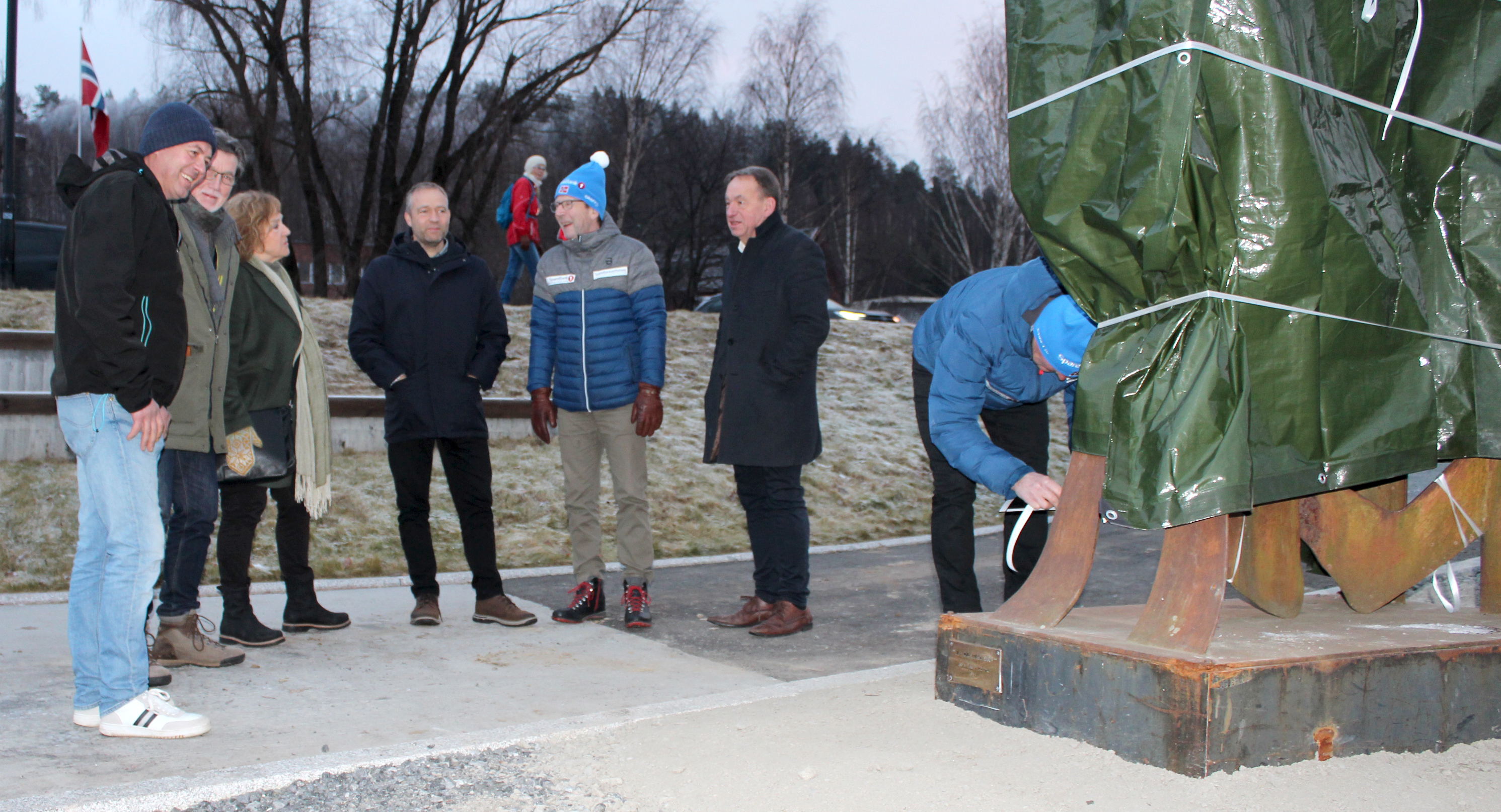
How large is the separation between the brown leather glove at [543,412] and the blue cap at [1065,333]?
2.74 meters

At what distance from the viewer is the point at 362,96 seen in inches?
981

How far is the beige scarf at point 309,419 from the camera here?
4.99m

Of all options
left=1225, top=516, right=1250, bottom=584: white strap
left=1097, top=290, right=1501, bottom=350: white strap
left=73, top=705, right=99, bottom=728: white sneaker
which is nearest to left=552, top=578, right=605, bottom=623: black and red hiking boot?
left=73, top=705, right=99, bottom=728: white sneaker

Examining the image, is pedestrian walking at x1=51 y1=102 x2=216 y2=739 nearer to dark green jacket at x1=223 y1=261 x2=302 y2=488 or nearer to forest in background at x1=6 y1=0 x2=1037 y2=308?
dark green jacket at x1=223 y1=261 x2=302 y2=488

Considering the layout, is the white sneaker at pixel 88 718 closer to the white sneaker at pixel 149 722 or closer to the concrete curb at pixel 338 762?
the white sneaker at pixel 149 722

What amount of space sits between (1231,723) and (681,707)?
151cm

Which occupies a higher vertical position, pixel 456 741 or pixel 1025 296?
pixel 1025 296

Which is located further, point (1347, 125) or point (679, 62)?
point (679, 62)

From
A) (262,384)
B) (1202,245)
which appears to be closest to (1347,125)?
(1202,245)

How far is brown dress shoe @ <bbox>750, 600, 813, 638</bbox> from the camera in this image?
16.5 feet

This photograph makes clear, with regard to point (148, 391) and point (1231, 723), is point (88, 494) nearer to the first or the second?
point (148, 391)

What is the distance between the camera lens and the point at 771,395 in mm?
5180

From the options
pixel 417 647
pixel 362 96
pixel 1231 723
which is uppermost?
pixel 362 96

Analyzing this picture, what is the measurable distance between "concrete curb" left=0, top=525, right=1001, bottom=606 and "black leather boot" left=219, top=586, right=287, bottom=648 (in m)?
0.45
